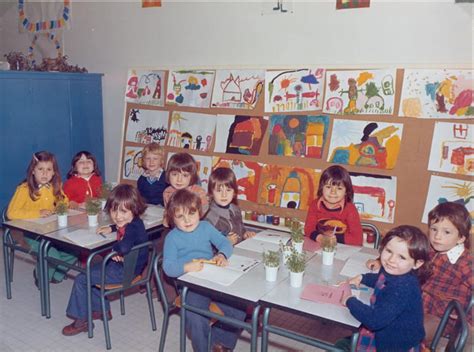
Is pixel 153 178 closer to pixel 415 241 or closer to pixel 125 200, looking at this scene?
pixel 125 200

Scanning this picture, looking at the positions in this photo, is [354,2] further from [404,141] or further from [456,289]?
[456,289]

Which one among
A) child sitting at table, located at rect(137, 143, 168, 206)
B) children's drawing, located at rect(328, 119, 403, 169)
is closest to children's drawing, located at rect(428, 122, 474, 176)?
children's drawing, located at rect(328, 119, 403, 169)

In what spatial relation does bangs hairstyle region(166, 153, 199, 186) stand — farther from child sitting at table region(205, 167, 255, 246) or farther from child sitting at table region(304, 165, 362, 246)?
child sitting at table region(304, 165, 362, 246)

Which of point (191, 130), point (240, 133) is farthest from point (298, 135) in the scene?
point (191, 130)

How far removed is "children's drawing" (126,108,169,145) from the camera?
4.85 m

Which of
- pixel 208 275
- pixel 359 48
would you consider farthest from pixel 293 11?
pixel 208 275

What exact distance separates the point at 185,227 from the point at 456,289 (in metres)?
1.53

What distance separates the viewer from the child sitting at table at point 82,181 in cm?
411

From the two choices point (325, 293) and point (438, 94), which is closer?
point (325, 293)

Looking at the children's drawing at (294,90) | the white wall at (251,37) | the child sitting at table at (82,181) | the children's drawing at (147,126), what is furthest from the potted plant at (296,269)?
the children's drawing at (147,126)

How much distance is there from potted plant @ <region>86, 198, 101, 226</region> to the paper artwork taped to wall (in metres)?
1.86

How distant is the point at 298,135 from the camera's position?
13.1ft

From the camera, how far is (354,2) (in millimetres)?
3748

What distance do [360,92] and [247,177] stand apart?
1.26 m
